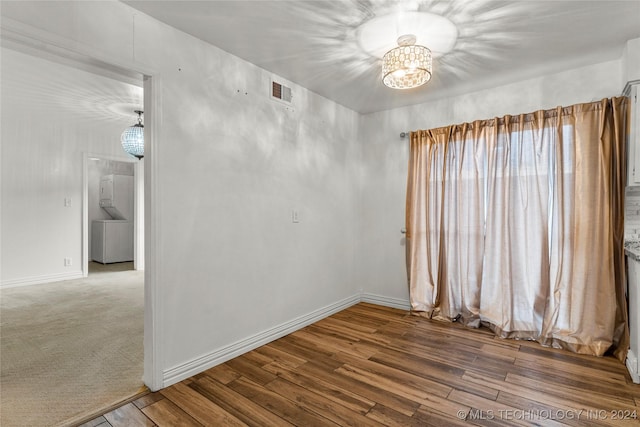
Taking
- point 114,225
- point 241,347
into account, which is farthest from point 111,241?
point 241,347

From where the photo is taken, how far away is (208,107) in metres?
2.39

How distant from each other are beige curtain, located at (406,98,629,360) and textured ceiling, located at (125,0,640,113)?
1.61ft

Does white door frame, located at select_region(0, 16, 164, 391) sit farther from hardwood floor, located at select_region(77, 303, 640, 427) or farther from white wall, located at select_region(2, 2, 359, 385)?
hardwood floor, located at select_region(77, 303, 640, 427)

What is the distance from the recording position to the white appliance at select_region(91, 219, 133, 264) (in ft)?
22.0

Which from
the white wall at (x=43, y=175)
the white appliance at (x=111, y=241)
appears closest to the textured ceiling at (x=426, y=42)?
the white wall at (x=43, y=175)

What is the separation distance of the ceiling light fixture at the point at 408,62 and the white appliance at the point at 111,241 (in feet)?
22.3

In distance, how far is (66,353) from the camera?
2562mm

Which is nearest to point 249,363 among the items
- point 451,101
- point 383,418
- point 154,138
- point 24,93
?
point 383,418

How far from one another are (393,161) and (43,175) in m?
5.43

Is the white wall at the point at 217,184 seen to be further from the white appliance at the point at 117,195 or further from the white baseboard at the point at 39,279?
the white appliance at the point at 117,195

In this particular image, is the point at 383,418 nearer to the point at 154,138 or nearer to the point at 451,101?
the point at 154,138

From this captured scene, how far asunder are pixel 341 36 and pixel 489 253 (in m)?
2.39

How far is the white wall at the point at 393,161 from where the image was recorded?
3.09m

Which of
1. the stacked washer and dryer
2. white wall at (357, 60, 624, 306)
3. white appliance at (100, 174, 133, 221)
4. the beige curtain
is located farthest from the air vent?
white appliance at (100, 174, 133, 221)
